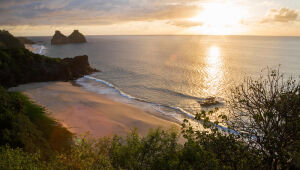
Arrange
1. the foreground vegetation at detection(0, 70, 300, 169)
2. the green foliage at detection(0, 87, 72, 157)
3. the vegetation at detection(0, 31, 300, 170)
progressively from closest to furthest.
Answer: the foreground vegetation at detection(0, 70, 300, 169)
the vegetation at detection(0, 31, 300, 170)
the green foliage at detection(0, 87, 72, 157)

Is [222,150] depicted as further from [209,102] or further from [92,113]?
[209,102]

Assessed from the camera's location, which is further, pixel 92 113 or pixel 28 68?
pixel 28 68

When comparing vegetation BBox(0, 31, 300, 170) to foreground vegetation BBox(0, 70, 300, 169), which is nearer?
foreground vegetation BBox(0, 70, 300, 169)

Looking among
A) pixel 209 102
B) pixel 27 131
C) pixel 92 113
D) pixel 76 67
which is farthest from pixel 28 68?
pixel 209 102

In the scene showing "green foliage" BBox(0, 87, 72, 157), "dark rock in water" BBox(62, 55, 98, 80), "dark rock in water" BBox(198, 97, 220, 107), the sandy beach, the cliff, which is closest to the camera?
"green foliage" BBox(0, 87, 72, 157)

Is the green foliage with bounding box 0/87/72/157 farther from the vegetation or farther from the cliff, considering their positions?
the cliff

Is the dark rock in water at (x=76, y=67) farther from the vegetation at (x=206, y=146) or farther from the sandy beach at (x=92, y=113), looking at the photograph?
the vegetation at (x=206, y=146)

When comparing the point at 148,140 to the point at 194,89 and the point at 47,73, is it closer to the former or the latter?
the point at 194,89

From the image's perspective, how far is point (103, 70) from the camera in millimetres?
92625

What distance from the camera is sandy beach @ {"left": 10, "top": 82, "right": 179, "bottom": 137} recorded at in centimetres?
3544

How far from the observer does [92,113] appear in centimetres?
4184

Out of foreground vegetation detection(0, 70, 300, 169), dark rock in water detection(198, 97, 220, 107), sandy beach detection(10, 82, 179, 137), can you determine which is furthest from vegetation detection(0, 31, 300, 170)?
dark rock in water detection(198, 97, 220, 107)

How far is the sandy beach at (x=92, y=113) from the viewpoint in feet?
116

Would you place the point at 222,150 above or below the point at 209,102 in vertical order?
above
